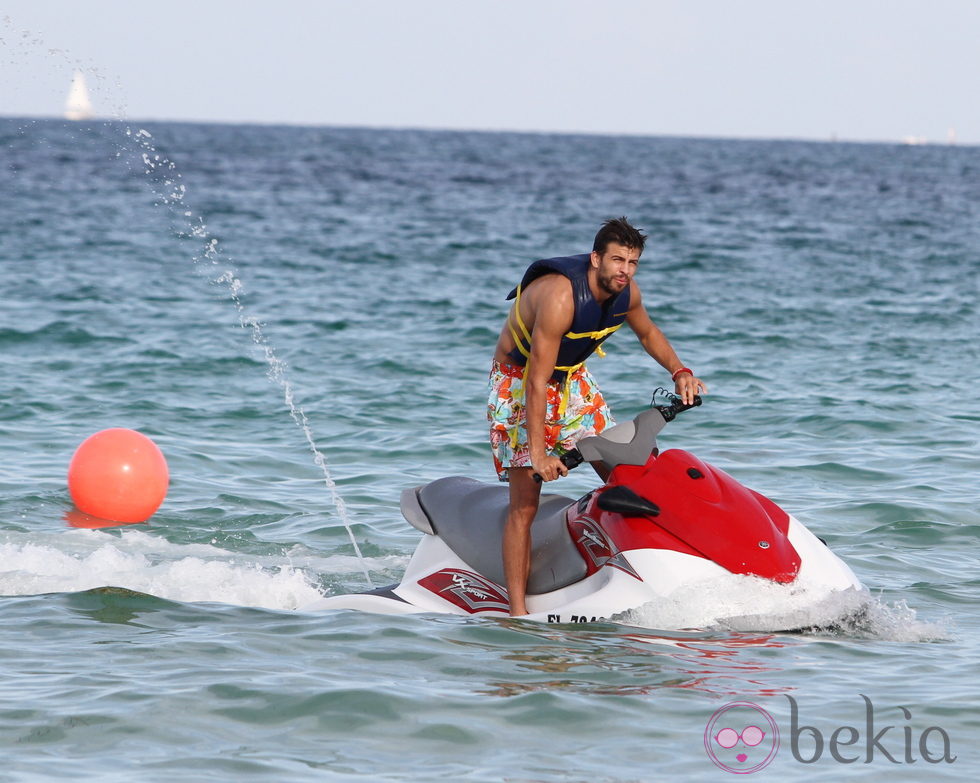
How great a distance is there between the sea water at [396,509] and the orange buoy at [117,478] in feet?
0.49

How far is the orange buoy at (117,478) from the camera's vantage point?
7.69 m

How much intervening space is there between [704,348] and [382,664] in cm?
947

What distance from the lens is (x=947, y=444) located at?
31.8 ft

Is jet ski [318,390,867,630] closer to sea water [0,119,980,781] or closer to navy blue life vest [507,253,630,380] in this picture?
sea water [0,119,980,781]

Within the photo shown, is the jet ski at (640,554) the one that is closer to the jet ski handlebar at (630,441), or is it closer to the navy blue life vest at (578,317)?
the jet ski handlebar at (630,441)

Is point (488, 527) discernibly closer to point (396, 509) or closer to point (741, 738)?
point (741, 738)

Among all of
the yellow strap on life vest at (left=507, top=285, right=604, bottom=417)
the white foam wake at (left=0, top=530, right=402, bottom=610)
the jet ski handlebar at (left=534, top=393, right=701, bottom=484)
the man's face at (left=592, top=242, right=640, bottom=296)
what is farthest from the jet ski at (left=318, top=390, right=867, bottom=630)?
the white foam wake at (left=0, top=530, right=402, bottom=610)

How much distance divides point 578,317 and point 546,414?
21.8 inches

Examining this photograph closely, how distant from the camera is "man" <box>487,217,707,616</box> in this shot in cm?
562

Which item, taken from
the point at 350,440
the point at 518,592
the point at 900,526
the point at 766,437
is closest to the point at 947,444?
the point at 766,437

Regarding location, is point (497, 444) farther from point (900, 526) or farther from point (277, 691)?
point (900, 526)

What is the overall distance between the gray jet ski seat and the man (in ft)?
0.40

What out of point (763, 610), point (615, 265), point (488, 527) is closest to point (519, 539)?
point (488, 527)

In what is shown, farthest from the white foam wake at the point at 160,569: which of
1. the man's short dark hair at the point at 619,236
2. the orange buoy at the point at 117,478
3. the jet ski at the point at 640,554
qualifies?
the man's short dark hair at the point at 619,236
